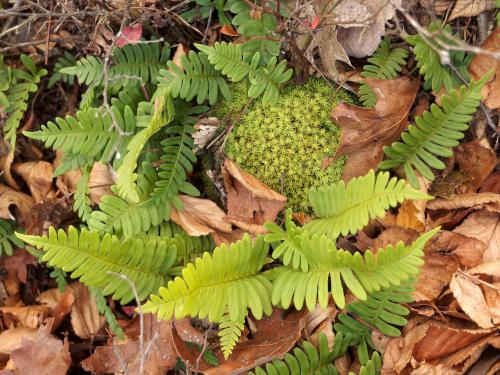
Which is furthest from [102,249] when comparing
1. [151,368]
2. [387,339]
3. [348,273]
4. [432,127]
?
[432,127]

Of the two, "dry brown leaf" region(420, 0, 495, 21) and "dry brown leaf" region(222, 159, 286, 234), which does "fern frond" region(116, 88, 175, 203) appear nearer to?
"dry brown leaf" region(222, 159, 286, 234)

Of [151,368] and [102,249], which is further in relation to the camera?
[151,368]

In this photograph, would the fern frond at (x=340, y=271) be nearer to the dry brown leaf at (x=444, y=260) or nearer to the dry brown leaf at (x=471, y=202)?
the dry brown leaf at (x=444, y=260)

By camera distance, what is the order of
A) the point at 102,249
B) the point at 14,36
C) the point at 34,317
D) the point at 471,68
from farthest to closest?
1. the point at 14,36
2. the point at 34,317
3. the point at 471,68
4. the point at 102,249

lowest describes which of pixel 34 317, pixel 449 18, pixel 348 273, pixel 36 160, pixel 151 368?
pixel 34 317

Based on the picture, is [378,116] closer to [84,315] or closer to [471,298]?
[471,298]

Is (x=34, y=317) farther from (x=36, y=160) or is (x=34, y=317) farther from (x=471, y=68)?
(x=471, y=68)

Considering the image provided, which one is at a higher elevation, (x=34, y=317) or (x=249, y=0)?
(x=249, y=0)

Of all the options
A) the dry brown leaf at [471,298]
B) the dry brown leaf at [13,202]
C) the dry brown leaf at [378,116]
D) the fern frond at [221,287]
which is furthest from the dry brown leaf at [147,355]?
the dry brown leaf at [471,298]
